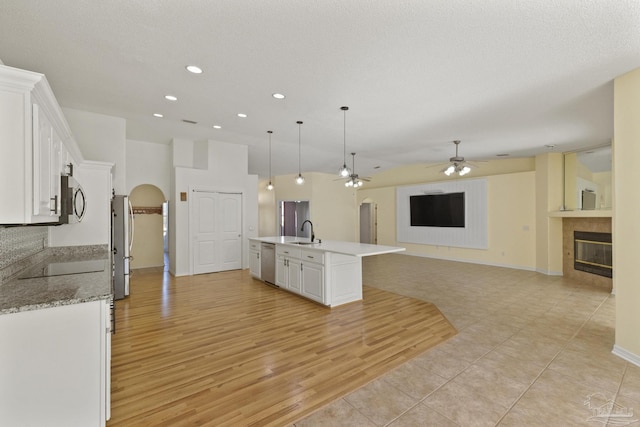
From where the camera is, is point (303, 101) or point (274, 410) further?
point (303, 101)

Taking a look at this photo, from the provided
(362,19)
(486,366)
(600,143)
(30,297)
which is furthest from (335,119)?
(600,143)

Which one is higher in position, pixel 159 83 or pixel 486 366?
pixel 159 83

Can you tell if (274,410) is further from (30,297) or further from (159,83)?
(159,83)

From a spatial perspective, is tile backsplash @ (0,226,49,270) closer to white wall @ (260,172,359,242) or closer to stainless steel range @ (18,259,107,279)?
stainless steel range @ (18,259,107,279)

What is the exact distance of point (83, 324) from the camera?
5.57ft

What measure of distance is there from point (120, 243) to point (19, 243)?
184cm

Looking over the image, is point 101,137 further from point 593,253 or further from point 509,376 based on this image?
point 593,253

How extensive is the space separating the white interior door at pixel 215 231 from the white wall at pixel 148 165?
1.04 meters

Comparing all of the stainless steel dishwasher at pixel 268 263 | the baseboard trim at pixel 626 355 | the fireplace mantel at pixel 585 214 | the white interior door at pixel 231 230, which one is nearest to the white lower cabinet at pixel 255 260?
the stainless steel dishwasher at pixel 268 263

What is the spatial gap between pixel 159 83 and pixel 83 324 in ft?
9.45

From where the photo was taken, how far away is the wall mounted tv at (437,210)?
830cm

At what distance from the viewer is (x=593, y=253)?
5.79m

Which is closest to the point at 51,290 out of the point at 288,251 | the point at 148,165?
the point at 288,251

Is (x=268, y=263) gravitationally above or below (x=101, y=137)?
below
